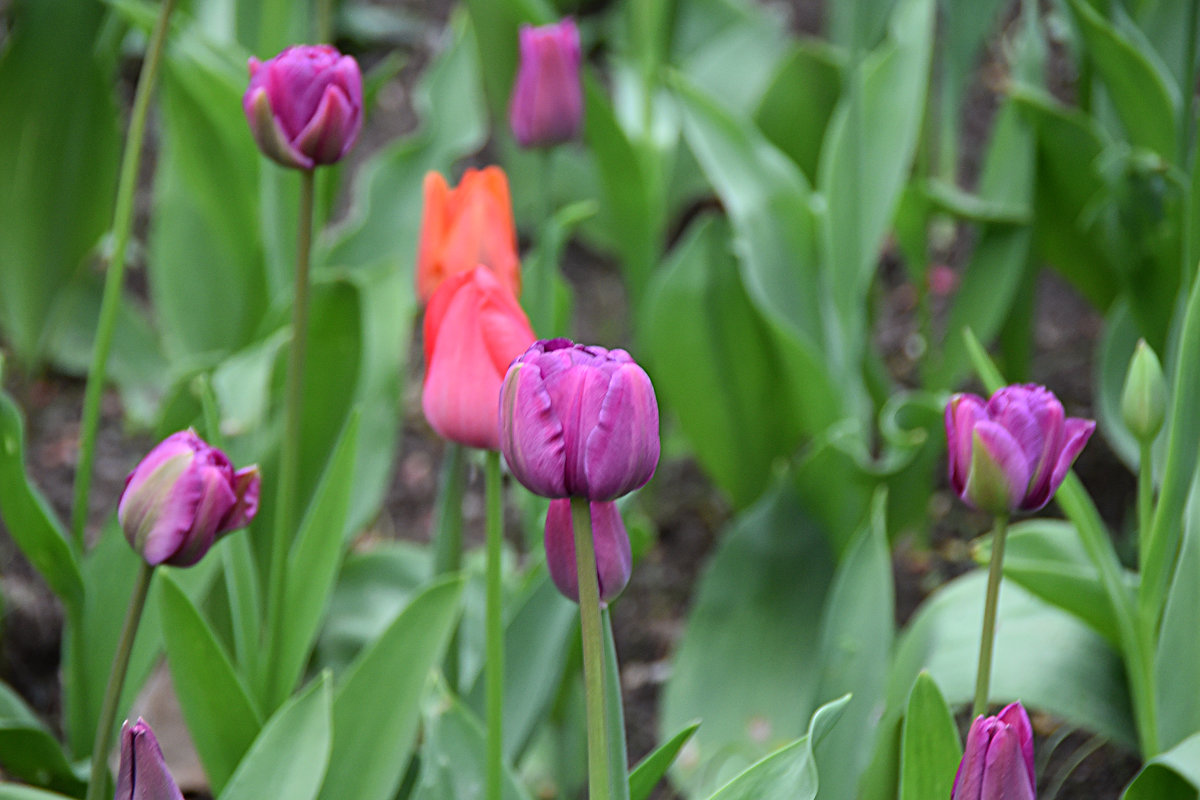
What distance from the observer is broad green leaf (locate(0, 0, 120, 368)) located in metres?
1.49

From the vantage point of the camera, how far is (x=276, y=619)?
95 centimetres

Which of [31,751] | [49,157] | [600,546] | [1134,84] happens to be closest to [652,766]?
[600,546]

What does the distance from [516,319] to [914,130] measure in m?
0.80

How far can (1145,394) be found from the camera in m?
0.77

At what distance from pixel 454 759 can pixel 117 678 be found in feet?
0.76

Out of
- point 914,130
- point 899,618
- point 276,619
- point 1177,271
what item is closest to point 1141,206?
point 1177,271

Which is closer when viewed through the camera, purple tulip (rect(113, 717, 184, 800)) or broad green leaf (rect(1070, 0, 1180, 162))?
purple tulip (rect(113, 717, 184, 800))

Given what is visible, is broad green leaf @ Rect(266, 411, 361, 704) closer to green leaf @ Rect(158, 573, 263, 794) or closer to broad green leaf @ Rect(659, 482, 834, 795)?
green leaf @ Rect(158, 573, 263, 794)

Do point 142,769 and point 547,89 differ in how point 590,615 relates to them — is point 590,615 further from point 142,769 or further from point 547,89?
point 547,89

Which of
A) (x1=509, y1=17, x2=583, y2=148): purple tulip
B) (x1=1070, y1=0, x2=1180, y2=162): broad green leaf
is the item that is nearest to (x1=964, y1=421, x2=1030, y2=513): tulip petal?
(x1=509, y1=17, x2=583, y2=148): purple tulip

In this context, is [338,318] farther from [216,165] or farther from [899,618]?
[899,618]

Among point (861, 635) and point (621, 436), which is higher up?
point (621, 436)

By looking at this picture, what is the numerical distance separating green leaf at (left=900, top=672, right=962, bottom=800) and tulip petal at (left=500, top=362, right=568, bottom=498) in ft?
1.00

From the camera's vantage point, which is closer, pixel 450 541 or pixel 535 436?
pixel 535 436
